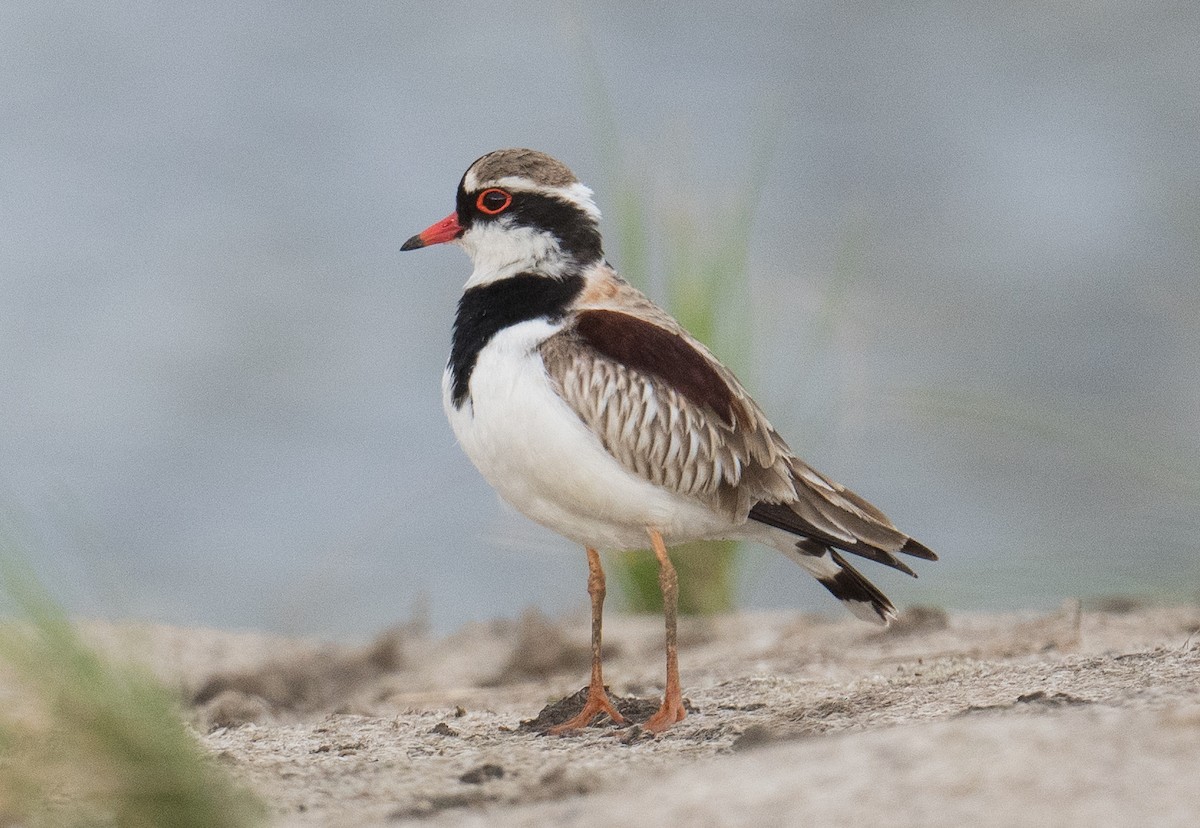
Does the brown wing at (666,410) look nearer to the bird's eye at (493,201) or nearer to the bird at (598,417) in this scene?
the bird at (598,417)

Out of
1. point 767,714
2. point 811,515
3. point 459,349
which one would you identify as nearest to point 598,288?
point 459,349

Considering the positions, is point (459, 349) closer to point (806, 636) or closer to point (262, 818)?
point (262, 818)

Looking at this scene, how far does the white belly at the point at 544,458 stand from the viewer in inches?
172

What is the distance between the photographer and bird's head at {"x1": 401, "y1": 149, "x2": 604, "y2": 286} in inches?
188

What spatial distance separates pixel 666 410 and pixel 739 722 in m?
0.94

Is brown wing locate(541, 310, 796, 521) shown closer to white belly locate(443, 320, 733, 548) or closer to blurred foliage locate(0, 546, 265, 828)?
white belly locate(443, 320, 733, 548)

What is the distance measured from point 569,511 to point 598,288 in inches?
28.6

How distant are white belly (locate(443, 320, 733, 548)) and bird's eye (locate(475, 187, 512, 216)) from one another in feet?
1.56

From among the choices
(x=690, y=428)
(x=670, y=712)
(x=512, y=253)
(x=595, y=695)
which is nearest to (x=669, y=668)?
(x=670, y=712)

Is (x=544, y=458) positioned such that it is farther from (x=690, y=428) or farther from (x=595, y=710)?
(x=595, y=710)

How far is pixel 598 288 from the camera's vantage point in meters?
4.75

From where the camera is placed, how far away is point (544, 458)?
4.37 metres

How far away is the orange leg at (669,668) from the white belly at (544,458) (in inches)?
3.3

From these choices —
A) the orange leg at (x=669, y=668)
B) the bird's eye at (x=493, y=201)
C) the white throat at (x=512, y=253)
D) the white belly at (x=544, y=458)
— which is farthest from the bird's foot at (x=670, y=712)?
the bird's eye at (x=493, y=201)
